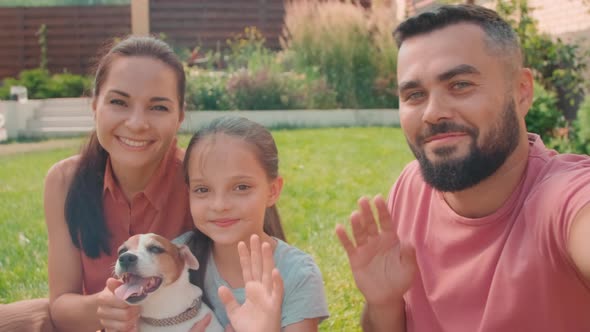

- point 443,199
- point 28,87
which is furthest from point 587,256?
point 28,87

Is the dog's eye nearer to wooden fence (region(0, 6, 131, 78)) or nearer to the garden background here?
the garden background

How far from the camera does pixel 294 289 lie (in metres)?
2.43

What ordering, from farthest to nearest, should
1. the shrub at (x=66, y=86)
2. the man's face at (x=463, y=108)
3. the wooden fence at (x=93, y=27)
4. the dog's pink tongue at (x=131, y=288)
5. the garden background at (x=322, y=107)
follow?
the wooden fence at (x=93, y=27), the shrub at (x=66, y=86), the garden background at (x=322, y=107), the dog's pink tongue at (x=131, y=288), the man's face at (x=463, y=108)

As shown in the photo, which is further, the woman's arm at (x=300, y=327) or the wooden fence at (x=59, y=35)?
the wooden fence at (x=59, y=35)

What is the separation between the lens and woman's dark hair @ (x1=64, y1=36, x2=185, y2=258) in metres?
2.76

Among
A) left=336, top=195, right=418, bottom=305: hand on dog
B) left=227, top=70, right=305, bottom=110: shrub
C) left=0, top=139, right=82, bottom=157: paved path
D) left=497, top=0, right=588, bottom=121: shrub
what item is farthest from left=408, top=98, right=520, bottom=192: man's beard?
left=227, top=70, right=305, bottom=110: shrub

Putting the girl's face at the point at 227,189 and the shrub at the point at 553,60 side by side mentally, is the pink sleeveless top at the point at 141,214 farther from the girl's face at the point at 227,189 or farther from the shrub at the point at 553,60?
the shrub at the point at 553,60

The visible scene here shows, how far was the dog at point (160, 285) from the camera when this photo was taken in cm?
220

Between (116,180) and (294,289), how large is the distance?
1.00 m

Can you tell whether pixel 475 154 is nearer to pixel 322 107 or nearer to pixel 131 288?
pixel 131 288

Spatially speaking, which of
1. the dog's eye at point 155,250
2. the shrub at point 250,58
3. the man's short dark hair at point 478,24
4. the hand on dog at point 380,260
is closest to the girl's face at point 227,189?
the dog's eye at point 155,250

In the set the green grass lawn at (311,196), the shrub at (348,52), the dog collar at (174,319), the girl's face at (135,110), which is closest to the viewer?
the dog collar at (174,319)

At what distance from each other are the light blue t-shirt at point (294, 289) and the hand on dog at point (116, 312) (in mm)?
347

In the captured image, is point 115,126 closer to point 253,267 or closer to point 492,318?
point 253,267
